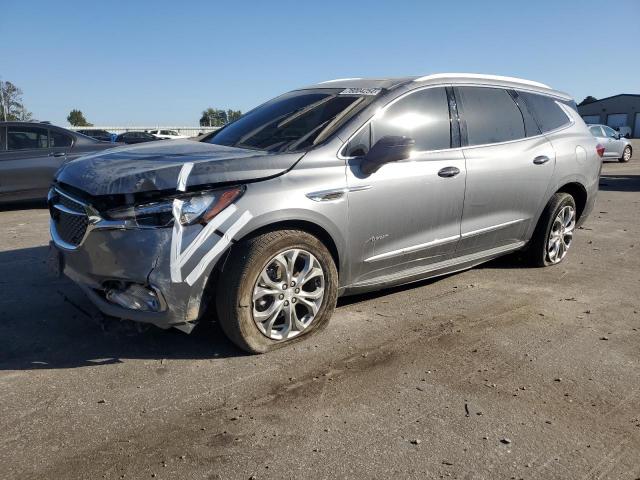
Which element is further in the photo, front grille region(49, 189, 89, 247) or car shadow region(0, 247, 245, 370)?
car shadow region(0, 247, 245, 370)

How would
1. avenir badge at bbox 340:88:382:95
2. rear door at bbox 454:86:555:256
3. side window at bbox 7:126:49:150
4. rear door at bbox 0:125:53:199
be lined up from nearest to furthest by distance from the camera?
avenir badge at bbox 340:88:382:95, rear door at bbox 454:86:555:256, rear door at bbox 0:125:53:199, side window at bbox 7:126:49:150

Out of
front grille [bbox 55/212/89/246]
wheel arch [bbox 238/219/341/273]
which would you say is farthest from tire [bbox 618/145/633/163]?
front grille [bbox 55/212/89/246]

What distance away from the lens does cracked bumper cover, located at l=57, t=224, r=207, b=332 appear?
312 centimetres

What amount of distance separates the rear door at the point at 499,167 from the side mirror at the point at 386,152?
952mm

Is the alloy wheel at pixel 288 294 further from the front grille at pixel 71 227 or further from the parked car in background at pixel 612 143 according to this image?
the parked car in background at pixel 612 143

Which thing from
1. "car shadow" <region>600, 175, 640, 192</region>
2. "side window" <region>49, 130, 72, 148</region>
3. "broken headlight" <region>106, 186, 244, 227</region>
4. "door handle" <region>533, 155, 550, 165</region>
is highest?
"side window" <region>49, 130, 72, 148</region>

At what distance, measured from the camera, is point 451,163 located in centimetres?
436

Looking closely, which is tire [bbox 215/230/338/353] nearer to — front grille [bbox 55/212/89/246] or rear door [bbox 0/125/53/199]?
front grille [bbox 55/212/89/246]

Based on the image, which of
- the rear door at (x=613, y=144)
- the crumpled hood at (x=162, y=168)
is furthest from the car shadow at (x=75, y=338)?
the rear door at (x=613, y=144)

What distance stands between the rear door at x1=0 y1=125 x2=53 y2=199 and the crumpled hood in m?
5.69

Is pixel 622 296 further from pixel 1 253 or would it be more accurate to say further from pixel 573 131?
pixel 1 253

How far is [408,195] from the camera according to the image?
405cm

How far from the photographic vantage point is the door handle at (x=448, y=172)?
14.0 feet

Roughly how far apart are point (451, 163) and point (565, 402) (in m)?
2.04
